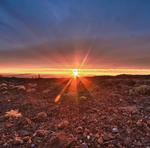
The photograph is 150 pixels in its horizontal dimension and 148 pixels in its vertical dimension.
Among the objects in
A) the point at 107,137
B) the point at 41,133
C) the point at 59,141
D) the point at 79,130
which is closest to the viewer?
the point at 59,141

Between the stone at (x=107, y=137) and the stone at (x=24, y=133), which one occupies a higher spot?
the stone at (x=107, y=137)

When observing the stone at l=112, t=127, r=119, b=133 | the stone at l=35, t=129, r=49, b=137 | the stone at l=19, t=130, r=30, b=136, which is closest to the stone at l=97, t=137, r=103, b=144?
the stone at l=112, t=127, r=119, b=133

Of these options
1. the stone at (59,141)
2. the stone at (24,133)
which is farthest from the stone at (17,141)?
the stone at (59,141)

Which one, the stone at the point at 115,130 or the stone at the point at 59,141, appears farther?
the stone at the point at 115,130

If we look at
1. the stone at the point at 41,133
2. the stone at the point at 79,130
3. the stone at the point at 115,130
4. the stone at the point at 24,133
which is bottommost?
the stone at the point at 24,133

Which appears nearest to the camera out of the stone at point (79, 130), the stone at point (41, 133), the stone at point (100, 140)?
the stone at point (100, 140)

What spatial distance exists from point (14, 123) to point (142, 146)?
4.39 meters

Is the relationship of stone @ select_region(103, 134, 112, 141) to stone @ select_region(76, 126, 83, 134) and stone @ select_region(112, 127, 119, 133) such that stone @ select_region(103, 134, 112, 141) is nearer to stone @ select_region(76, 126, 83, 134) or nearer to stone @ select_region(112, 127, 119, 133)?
stone @ select_region(112, 127, 119, 133)

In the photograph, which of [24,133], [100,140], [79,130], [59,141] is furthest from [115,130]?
[24,133]

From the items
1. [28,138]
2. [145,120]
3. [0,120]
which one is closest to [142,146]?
[145,120]

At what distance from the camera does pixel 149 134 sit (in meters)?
3.12

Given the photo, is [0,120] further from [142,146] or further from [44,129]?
[142,146]

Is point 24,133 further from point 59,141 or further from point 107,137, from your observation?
point 107,137

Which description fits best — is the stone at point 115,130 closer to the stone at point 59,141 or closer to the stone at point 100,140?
Answer: the stone at point 100,140
